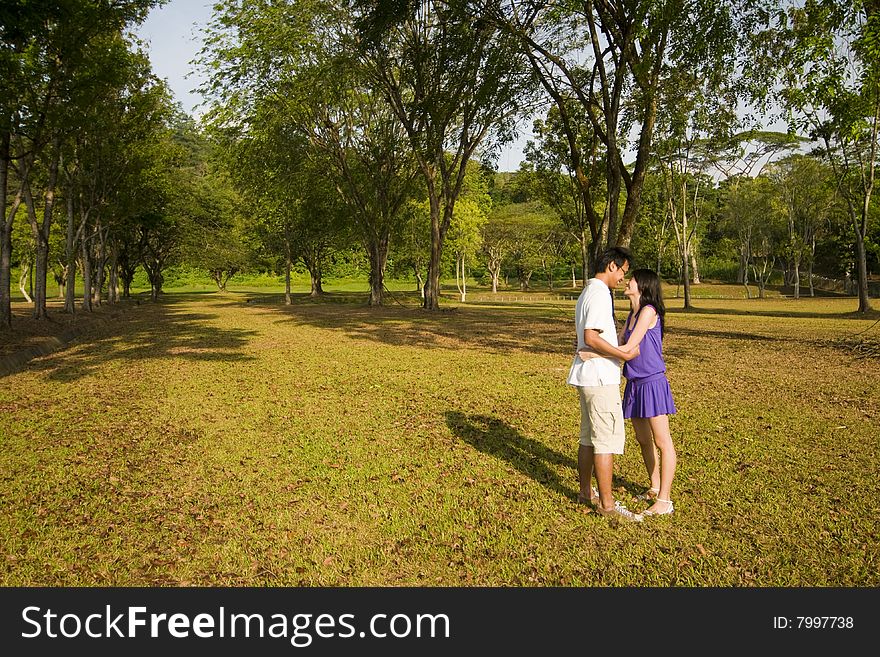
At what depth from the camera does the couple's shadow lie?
20.3 feet

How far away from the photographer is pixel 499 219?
6569cm

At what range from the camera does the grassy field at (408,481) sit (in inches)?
173

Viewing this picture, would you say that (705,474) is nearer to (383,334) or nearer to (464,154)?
(383,334)

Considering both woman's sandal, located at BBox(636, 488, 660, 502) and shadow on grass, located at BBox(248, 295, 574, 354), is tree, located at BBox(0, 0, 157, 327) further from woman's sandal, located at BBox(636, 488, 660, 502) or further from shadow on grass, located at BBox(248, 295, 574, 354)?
woman's sandal, located at BBox(636, 488, 660, 502)

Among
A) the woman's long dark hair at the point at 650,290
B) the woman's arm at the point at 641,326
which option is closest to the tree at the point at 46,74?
the woman's long dark hair at the point at 650,290

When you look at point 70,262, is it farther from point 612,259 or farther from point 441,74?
point 612,259

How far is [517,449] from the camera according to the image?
7398 mm

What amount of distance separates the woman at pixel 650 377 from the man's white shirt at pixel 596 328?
0.14 metres

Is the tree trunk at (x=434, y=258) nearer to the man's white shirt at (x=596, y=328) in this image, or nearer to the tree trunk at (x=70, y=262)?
the tree trunk at (x=70, y=262)

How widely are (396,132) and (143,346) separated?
2291 centimetres

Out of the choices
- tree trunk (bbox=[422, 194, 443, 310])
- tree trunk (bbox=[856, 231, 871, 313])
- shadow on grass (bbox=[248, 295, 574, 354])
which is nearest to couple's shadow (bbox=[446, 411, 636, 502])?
shadow on grass (bbox=[248, 295, 574, 354])

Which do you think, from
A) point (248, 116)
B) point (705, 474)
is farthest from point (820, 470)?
point (248, 116)

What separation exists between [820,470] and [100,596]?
7000mm

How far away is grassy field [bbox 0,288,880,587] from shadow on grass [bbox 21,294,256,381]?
1.12 meters
